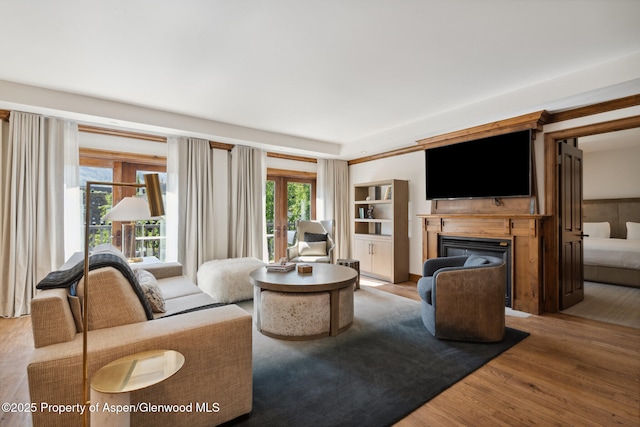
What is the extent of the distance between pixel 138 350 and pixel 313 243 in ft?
12.5

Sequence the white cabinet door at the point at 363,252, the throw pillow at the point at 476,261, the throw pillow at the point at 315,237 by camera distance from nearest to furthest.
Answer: the throw pillow at the point at 476,261 → the throw pillow at the point at 315,237 → the white cabinet door at the point at 363,252

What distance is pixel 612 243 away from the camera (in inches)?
199

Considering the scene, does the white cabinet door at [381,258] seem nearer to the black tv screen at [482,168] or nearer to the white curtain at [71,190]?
the black tv screen at [482,168]

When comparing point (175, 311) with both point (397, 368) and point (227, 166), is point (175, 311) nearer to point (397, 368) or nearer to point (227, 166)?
point (397, 368)

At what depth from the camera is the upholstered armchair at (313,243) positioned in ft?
16.5

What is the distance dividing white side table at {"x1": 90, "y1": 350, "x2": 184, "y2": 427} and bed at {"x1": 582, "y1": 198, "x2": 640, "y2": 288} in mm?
6420

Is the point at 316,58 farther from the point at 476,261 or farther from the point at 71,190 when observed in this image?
the point at 71,190

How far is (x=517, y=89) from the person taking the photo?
338cm

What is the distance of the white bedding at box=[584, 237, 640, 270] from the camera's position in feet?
15.3

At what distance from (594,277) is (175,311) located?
6.43 metres

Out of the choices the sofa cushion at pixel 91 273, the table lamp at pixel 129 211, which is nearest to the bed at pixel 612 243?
the sofa cushion at pixel 91 273

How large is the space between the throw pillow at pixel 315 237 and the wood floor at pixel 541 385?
3187 mm

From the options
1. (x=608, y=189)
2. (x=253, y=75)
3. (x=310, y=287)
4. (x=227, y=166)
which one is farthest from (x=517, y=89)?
(x=608, y=189)

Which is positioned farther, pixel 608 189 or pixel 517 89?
pixel 608 189
